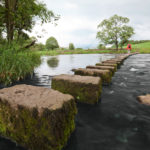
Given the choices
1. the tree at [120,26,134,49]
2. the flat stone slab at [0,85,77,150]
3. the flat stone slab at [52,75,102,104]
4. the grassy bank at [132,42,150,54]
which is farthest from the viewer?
the tree at [120,26,134,49]

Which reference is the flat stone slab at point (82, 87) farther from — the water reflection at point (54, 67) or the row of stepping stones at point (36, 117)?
the water reflection at point (54, 67)

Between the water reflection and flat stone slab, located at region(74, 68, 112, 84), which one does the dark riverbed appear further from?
the water reflection

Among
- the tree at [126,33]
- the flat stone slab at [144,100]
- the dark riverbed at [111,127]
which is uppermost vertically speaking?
the tree at [126,33]

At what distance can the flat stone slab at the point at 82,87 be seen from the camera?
2654mm

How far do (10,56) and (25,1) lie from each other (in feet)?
14.7

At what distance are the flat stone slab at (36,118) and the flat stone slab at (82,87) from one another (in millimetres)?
1026

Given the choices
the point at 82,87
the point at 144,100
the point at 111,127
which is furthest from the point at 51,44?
the point at 111,127

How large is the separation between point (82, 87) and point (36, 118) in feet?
5.02

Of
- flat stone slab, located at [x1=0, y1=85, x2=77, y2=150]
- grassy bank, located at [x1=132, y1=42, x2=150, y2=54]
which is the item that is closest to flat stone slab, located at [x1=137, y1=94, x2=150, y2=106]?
flat stone slab, located at [x1=0, y1=85, x2=77, y2=150]

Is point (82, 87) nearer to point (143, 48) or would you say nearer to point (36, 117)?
point (36, 117)

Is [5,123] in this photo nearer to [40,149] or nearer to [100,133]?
[40,149]

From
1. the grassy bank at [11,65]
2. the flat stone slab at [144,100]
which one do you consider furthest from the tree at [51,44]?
the flat stone slab at [144,100]

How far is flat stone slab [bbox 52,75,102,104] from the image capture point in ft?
8.71

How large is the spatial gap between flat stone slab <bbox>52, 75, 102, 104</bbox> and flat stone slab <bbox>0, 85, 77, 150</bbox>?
1026 mm
